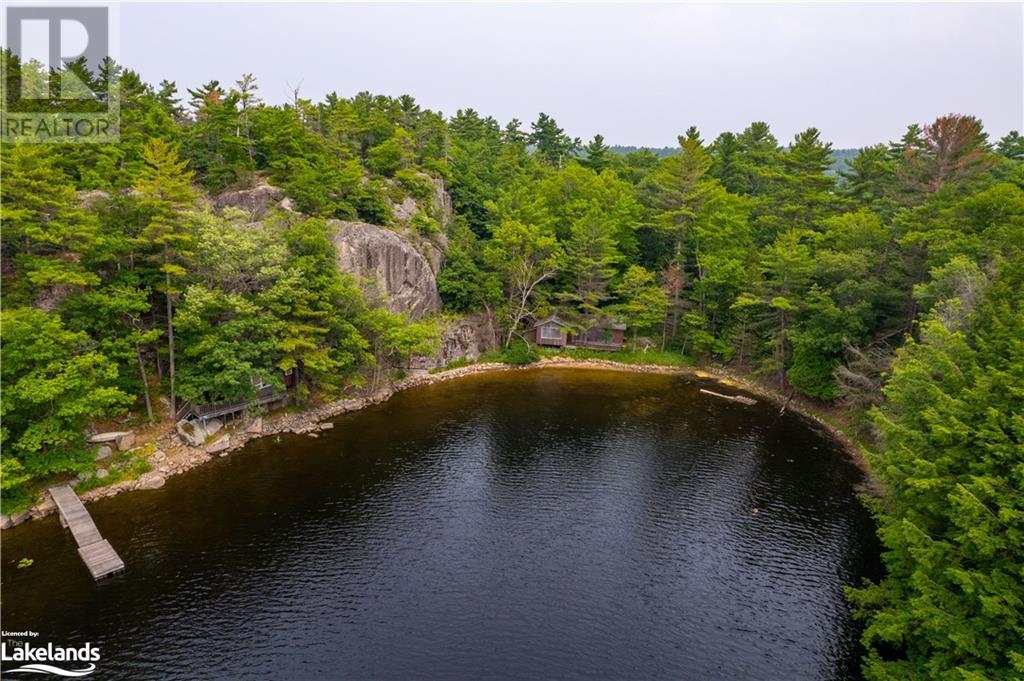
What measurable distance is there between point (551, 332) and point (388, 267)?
1957cm

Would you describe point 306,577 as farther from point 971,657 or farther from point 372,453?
point 971,657

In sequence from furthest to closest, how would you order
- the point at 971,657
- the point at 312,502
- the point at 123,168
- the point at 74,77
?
the point at 74,77 < the point at 123,168 < the point at 312,502 < the point at 971,657

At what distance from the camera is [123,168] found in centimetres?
3788

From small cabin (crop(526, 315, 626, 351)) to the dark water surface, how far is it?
68.6ft

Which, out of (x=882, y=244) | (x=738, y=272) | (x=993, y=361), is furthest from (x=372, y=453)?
(x=882, y=244)

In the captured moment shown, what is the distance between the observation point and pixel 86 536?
929 inches

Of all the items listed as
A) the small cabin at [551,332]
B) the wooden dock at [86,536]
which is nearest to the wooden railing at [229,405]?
the wooden dock at [86,536]

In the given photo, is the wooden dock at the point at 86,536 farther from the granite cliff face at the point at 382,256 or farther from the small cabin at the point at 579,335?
the small cabin at the point at 579,335

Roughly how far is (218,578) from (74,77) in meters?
A: 43.7

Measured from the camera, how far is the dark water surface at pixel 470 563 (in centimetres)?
1928

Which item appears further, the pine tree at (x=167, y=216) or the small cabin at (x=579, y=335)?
the small cabin at (x=579, y=335)

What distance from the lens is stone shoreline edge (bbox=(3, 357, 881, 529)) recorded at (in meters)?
28.5

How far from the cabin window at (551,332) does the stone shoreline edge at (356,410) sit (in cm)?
277

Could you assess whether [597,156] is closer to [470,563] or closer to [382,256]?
[382,256]
